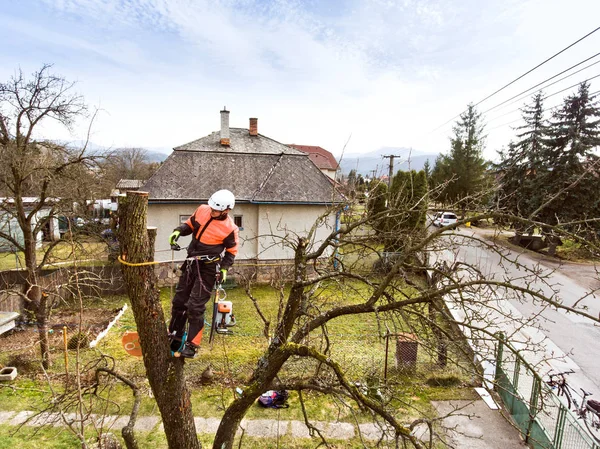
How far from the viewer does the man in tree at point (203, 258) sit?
14.0 feet

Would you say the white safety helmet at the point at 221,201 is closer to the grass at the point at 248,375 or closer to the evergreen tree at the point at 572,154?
the grass at the point at 248,375

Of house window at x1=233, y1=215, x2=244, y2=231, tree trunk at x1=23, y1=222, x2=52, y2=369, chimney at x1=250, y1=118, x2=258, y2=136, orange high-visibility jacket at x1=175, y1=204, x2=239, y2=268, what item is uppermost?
chimney at x1=250, y1=118, x2=258, y2=136

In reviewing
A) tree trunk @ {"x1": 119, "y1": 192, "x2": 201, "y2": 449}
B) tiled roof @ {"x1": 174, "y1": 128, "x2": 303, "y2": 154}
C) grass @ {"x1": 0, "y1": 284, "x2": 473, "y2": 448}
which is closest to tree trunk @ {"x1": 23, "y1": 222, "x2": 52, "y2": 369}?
grass @ {"x1": 0, "y1": 284, "x2": 473, "y2": 448}

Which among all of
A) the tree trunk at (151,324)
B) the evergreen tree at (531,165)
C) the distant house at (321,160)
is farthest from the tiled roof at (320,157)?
the tree trunk at (151,324)

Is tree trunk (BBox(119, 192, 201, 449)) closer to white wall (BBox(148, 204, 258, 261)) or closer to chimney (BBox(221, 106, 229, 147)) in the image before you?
white wall (BBox(148, 204, 258, 261))

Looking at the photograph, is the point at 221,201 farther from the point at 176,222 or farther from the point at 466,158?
the point at 466,158

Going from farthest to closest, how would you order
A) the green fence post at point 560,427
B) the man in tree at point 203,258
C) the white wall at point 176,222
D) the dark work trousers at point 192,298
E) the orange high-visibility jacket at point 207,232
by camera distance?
the white wall at point 176,222 < the green fence post at point 560,427 < the orange high-visibility jacket at point 207,232 < the man in tree at point 203,258 < the dark work trousers at point 192,298

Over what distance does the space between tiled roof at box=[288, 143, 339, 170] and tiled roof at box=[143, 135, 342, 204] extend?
27873 mm

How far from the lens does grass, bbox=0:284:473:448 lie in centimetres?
764

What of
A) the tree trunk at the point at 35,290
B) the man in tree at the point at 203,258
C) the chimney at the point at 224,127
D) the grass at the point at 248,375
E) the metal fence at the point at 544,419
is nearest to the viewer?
the man in tree at the point at 203,258

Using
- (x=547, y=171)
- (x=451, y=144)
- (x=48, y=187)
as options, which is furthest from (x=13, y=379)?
(x=451, y=144)

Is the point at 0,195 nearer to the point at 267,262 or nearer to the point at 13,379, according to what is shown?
the point at 13,379

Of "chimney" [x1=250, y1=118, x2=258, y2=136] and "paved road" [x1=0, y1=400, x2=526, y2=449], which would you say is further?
"chimney" [x1=250, y1=118, x2=258, y2=136]

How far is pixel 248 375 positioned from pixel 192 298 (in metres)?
5.33
